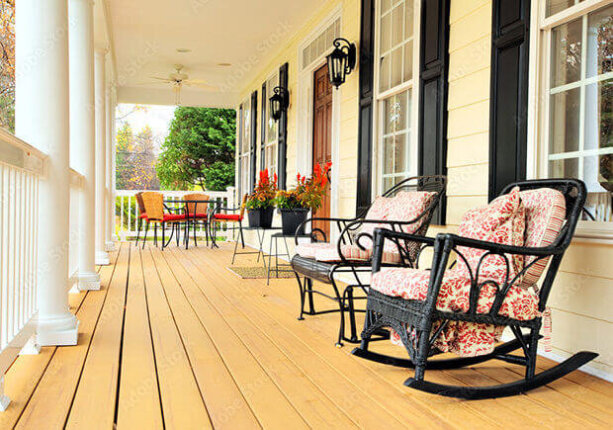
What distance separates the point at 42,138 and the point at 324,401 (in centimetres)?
178

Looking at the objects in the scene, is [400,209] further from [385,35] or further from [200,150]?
[200,150]

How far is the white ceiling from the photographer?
6211mm

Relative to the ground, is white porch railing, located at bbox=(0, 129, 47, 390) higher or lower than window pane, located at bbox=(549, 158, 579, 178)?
lower

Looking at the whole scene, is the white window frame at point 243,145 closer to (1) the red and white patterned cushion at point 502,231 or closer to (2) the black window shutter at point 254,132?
(2) the black window shutter at point 254,132

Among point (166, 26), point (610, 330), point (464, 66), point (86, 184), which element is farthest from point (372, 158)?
point (166, 26)

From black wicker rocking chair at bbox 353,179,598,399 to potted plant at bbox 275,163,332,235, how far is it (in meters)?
2.83

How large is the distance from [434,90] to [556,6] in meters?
1.10

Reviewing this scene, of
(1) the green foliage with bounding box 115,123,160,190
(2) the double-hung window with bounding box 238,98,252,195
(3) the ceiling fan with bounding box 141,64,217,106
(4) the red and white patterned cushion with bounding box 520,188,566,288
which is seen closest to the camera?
(4) the red and white patterned cushion with bounding box 520,188,566,288

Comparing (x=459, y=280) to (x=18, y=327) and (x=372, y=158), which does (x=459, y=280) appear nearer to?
(x=18, y=327)

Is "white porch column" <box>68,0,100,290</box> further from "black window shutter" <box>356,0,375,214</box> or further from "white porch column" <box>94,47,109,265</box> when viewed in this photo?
"black window shutter" <box>356,0,375,214</box>

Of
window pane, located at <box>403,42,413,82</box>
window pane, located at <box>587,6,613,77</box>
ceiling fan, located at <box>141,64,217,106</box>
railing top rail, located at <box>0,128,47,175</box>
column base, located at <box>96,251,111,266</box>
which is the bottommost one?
column base, located at <box>96,251,111,266</box>

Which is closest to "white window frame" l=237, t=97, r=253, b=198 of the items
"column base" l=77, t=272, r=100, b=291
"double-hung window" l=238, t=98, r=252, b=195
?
"double-hung window" l=238, t=98, r=252, b=195

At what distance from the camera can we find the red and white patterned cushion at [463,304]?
2039mm

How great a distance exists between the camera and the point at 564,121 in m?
2.62
